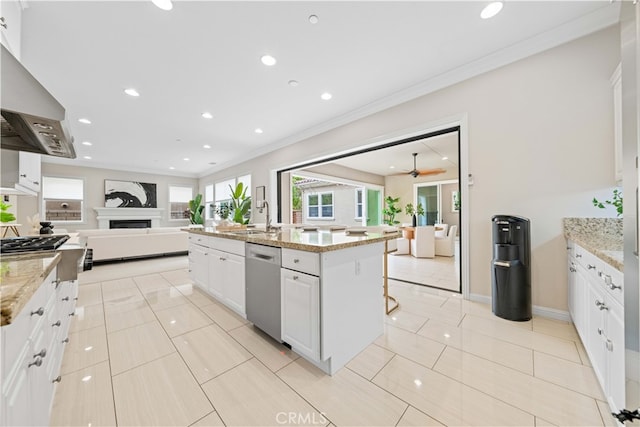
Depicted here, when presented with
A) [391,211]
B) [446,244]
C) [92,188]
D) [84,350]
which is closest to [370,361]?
[84,350]

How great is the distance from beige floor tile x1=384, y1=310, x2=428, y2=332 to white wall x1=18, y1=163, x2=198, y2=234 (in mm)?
8792

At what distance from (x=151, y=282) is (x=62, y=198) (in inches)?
240

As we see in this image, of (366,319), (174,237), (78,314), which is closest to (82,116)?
(174,237)

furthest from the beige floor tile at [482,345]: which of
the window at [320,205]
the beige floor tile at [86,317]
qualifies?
the window at [320,205]

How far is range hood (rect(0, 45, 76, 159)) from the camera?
40.1 inches

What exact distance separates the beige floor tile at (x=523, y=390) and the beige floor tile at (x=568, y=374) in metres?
0.06

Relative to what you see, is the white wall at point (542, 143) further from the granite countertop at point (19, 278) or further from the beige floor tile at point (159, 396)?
the granite countertop at point (19, 278)

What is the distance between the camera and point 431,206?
810 cm

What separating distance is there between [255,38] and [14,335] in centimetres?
263

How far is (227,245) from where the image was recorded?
2363 millimetres

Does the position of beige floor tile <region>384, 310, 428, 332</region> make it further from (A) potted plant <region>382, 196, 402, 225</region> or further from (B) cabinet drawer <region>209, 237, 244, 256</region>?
(A) potted plant <region>382, 196, 402, 225</region>

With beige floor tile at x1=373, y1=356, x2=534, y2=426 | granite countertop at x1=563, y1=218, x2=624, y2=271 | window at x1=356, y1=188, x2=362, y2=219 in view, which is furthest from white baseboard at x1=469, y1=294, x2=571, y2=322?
window at x1=356, y1=188, x2=362, y2=219

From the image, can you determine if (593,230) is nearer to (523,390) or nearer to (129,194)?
(523,390)

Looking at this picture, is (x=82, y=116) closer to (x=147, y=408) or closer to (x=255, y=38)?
(x=255, y=38)
